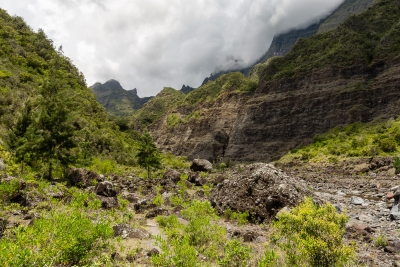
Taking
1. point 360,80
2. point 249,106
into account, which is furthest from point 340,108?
point 249,106

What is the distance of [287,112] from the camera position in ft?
269

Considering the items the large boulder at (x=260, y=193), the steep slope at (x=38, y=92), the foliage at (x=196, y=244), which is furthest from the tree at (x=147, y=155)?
the foliage at (x=196, y=244)

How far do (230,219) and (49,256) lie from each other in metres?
9.08

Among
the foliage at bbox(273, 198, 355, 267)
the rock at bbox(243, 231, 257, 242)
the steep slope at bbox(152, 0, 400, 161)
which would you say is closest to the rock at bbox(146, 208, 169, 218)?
the rock at bbox(243, 231, 257, 242)

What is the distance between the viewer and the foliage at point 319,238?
5.45 metres

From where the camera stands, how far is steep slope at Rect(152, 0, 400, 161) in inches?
2618

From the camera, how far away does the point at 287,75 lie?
8669 cm

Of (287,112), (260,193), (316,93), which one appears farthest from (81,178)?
(287,112)

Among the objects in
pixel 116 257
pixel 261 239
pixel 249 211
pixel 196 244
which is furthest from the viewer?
pixel 249 211

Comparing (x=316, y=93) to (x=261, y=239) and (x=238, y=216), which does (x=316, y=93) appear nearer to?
(x=238, y=216)

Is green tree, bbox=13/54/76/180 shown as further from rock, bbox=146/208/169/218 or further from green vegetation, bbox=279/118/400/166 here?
green vegetation, bbox=279/118/400/166

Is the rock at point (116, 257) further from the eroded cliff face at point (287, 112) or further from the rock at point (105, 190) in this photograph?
the eroded cliff face at point (287, 112)

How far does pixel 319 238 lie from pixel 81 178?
1499 centimetres

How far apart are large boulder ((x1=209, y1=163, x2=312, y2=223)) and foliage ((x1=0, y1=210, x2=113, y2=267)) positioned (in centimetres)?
799
